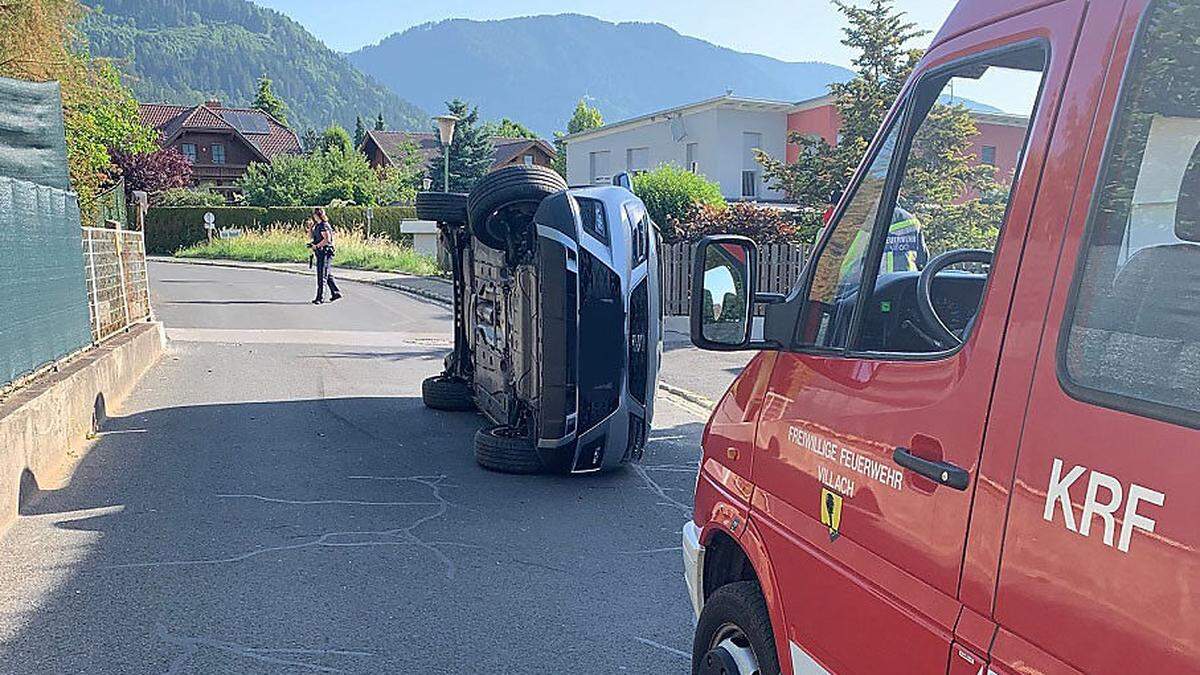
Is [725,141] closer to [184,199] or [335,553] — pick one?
[335,553]

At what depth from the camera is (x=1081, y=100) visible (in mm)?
1893

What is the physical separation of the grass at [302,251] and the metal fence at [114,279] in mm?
17993

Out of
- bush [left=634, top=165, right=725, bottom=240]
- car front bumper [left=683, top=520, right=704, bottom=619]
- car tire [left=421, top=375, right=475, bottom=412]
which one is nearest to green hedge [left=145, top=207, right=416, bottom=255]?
bush [left=634, top=165, right=725, bottom=240]

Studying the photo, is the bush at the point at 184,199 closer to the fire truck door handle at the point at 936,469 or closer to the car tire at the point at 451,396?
the car tire at the point at 451,396

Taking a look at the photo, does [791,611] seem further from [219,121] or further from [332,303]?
[219,121]

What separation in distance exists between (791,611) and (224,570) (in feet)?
12.6

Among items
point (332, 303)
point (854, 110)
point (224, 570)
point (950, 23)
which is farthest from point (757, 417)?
point (332, 303)

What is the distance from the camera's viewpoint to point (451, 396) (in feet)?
33.1

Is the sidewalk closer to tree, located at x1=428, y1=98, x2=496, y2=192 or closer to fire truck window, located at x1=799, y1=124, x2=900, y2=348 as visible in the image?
tree, located at x1=428, y1=98, x2=496, y2=192

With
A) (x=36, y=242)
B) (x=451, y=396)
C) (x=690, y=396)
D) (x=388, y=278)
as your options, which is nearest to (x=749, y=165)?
(x=388, y=278)

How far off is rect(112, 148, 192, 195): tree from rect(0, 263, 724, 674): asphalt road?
162 ft

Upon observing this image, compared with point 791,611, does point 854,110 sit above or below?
above

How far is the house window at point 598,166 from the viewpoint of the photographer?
141ft

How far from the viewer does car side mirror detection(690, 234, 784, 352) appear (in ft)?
9.78
